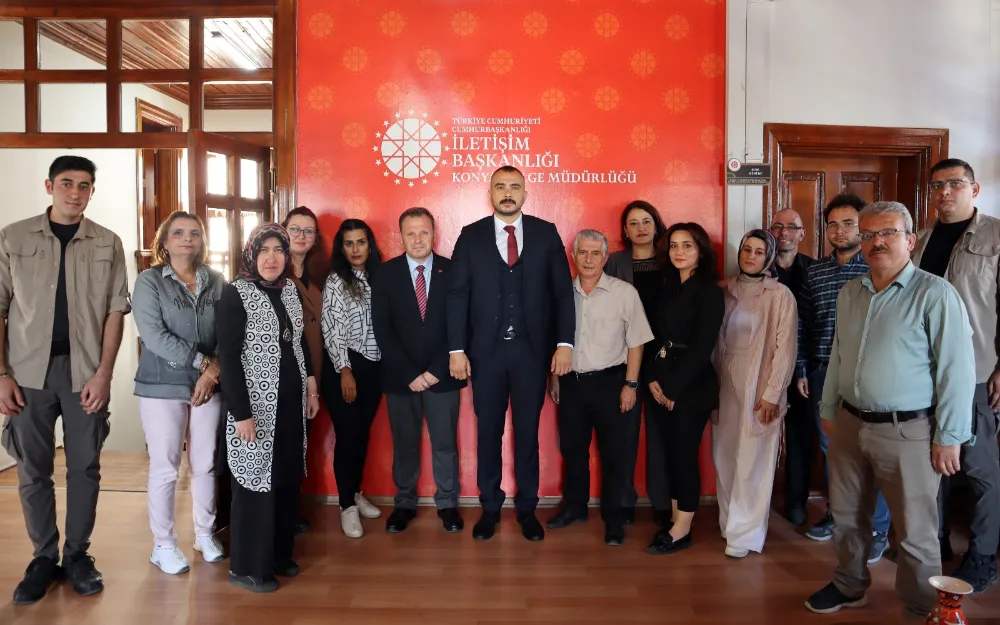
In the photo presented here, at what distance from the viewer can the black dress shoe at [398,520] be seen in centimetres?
361

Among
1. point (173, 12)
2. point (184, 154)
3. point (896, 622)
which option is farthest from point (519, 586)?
point (184, 154)

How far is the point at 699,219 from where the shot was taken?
160 inches

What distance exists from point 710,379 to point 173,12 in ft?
12.7

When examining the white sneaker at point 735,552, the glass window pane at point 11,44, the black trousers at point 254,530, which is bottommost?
the white sneaker at point 735,552

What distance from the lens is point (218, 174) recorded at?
154 inches

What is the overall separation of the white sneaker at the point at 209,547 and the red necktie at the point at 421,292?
4.95ft

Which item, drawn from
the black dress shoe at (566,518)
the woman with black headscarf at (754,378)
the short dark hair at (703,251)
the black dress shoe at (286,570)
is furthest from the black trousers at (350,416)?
the woman with black headscarf at (754,378)

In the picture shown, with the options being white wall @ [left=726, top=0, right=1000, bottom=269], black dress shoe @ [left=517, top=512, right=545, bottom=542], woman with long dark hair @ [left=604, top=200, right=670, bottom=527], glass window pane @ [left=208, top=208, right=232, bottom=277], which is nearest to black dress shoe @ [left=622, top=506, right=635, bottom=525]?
woman with long dark hair @ [left=604, top=200, right=670, bottom=527]

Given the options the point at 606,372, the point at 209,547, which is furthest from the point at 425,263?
the point at 209,547

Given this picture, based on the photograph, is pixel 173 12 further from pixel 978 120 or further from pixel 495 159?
pixel 978 120

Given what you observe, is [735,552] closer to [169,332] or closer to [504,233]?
[504,233]

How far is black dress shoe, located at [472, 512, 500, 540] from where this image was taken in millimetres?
3492

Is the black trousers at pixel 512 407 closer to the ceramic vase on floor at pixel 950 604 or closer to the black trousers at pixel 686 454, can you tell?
the black trousers at pixel 686 454

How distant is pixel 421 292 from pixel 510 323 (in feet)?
1.74
